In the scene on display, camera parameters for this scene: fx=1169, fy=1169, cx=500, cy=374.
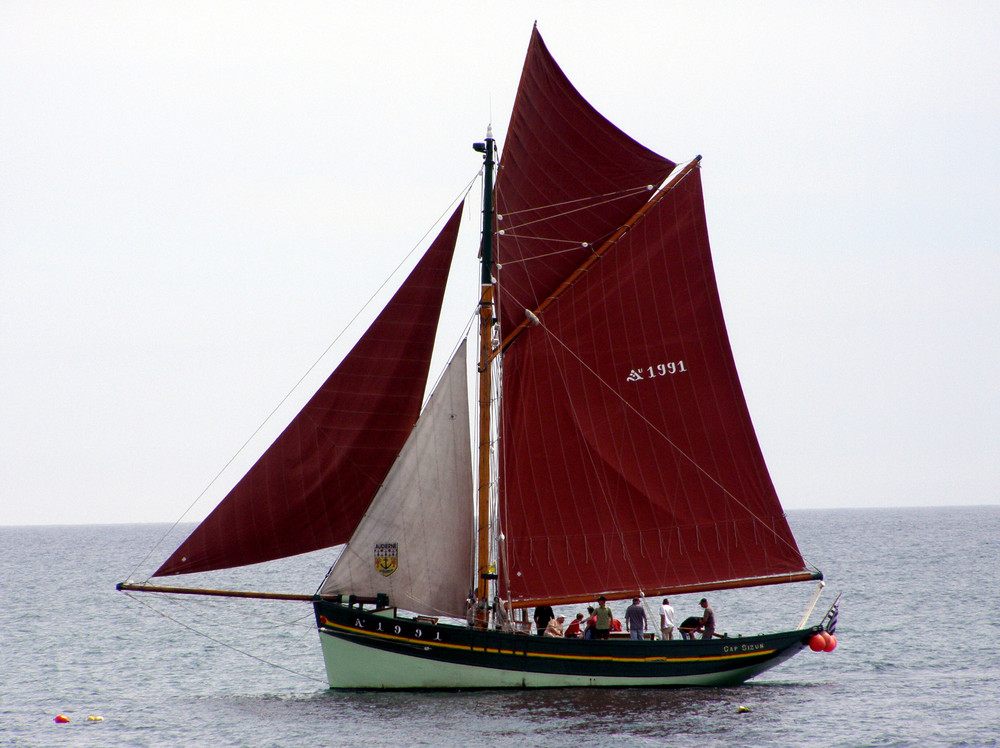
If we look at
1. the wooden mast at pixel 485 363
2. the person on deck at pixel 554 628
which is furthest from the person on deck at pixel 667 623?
the wooden mast at pixel 485 363

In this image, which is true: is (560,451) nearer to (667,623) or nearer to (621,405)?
(621,405)

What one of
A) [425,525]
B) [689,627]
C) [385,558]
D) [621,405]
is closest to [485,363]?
[621,405]

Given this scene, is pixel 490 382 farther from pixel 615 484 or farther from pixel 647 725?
pixel 647 725

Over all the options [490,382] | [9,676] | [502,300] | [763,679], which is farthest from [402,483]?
[9,676]

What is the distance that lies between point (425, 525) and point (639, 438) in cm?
624

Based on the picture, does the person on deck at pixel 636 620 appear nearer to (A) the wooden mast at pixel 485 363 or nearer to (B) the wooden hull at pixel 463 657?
(B) the wooden hull at pixel 463 657

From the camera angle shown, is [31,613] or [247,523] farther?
[31,613]

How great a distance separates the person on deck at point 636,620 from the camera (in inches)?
1196

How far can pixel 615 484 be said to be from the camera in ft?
102

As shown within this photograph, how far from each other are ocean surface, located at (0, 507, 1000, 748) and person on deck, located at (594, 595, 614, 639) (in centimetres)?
144

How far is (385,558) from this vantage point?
28.9 meters

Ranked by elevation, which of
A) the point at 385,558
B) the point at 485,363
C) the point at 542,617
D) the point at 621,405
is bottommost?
the point at 542,617

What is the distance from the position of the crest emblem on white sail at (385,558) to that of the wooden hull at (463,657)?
1140 mm

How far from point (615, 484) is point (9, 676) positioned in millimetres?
21460
